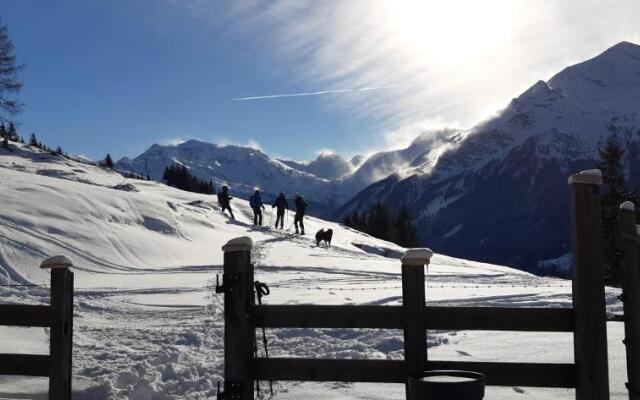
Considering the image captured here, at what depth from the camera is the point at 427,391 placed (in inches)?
167

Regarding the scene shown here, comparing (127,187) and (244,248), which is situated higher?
(127,187)

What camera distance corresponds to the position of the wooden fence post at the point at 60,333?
5.56 meters

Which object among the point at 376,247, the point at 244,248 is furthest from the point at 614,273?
the point at 244,248

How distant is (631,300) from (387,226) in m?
75.4

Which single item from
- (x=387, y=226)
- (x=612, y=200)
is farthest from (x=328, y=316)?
(x=387, y=226)

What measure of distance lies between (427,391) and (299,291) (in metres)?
9.35

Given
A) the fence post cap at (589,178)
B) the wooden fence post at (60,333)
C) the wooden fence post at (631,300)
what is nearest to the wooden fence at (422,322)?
the fence post cap at (589,178)

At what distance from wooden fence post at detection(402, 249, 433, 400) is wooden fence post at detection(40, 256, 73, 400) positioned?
120 inches

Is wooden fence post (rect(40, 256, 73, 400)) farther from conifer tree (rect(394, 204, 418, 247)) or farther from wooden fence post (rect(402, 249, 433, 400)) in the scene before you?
conifer tree (rect(394, 204, 418, 247))

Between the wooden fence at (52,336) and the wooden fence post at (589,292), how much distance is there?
4.37 m

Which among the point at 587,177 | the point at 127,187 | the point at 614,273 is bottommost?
the point at 614,273

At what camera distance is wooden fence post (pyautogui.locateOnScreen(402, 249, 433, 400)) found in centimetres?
496

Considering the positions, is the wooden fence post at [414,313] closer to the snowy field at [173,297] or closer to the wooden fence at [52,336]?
the snowy field at [173,297]

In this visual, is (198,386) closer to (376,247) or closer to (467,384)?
(467,384)
